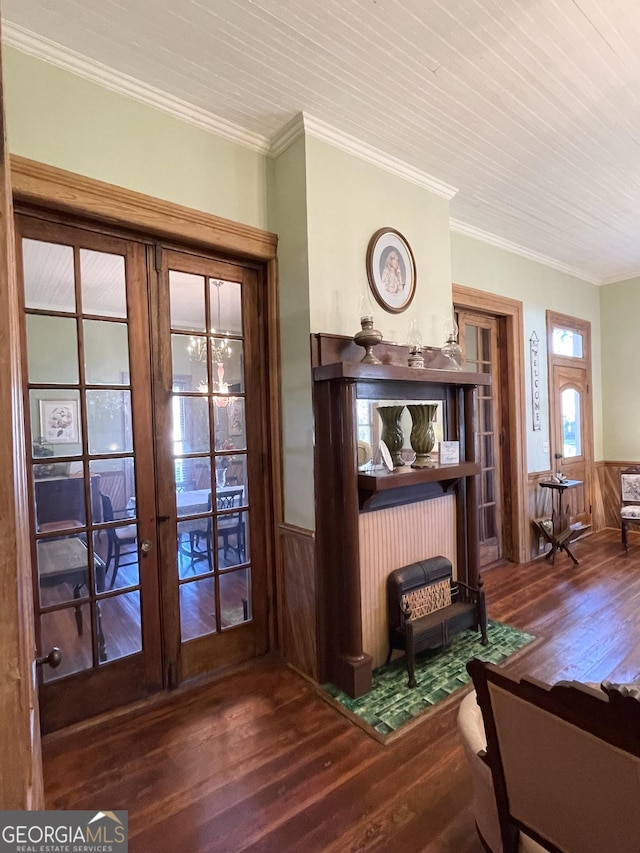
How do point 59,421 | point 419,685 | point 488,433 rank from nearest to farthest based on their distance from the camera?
point 59,421
point 419,685
point 488,433

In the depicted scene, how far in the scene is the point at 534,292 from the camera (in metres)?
4.80

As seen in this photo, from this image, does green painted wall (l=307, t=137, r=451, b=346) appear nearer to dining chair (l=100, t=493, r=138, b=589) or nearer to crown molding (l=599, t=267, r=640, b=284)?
dining chair (l=100, t=493, r=138, b=589)

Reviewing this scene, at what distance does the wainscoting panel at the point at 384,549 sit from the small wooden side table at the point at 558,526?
7.43 feet

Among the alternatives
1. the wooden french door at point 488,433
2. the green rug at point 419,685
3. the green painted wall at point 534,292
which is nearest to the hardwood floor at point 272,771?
the green rug at point 419,685

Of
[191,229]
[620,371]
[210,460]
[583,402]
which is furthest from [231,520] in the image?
[620,371]

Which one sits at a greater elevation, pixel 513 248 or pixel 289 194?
pixel 513 248

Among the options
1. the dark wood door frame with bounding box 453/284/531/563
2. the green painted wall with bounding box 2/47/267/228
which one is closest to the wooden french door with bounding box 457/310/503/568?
the dark wood door frame with bounding box 453/284/531/563

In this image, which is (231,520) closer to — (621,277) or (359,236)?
(359,236)

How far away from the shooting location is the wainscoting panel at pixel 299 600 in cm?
253

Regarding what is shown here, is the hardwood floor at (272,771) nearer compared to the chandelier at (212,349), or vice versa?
the hardwood floor at (272,771)

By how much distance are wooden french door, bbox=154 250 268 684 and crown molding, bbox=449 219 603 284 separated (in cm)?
232

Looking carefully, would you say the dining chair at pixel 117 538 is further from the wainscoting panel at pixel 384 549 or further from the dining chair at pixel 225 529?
the wainscoting panel at pixel 384 549

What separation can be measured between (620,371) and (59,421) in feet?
20.9

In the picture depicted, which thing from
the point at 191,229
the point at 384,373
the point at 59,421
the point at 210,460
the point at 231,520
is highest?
the point at 191,229
